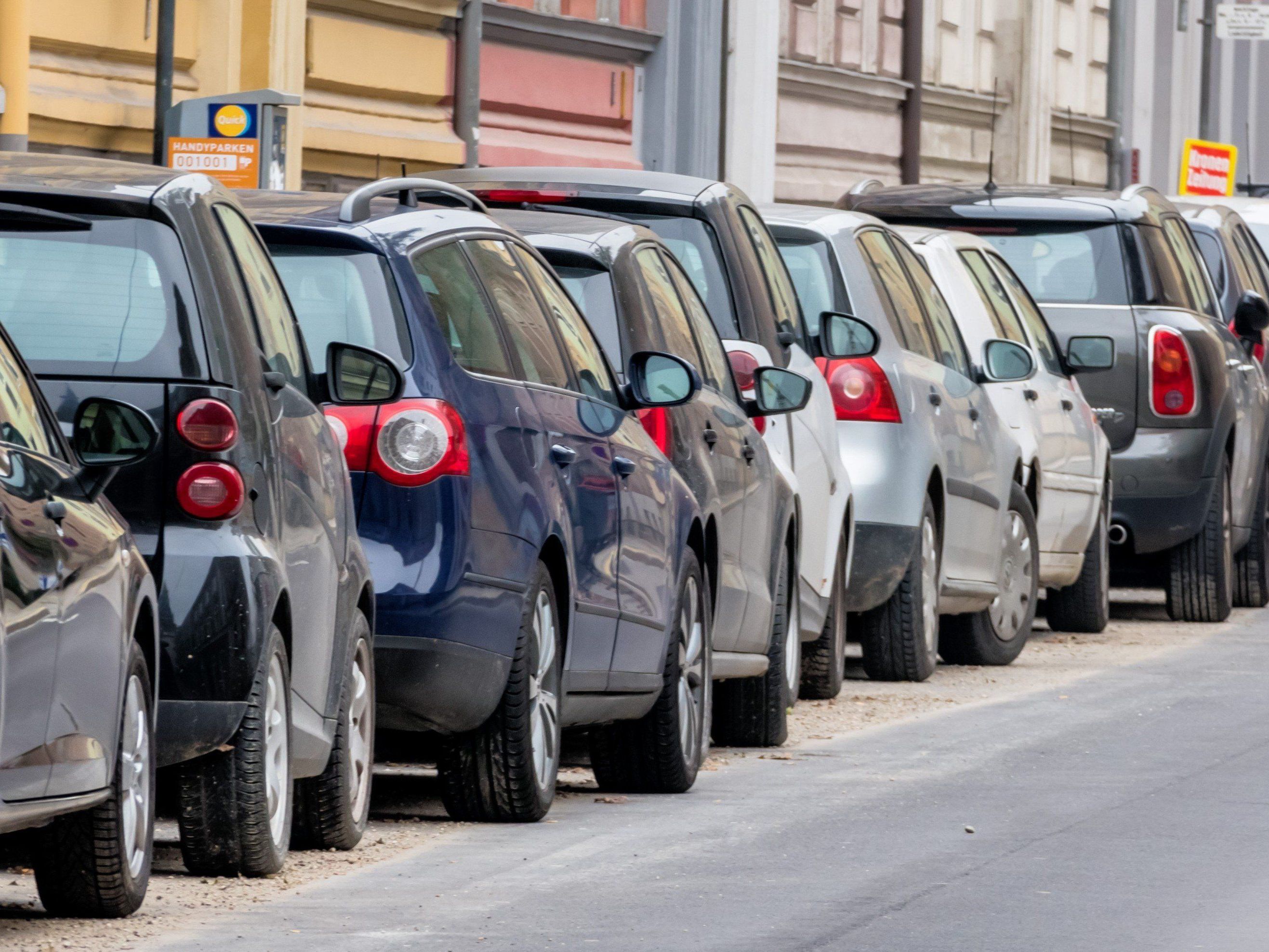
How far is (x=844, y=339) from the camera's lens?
1203 cm

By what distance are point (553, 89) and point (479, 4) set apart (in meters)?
1.78

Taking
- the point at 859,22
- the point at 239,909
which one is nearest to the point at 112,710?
the point at 239,909

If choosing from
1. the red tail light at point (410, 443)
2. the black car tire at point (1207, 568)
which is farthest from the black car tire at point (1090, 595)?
the red tail light at point (410, 443)

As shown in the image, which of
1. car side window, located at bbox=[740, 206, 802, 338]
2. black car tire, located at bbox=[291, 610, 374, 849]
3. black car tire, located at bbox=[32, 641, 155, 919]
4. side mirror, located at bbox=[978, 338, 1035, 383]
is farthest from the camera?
side mirror, located at bbox=[978, 338, 1035, 383]

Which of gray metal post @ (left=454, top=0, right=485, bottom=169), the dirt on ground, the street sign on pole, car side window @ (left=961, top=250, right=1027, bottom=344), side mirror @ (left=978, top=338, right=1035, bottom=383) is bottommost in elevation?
the dirt on ground

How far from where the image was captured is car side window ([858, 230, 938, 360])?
12453 millimetres

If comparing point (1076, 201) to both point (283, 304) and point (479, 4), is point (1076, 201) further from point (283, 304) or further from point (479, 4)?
point (283, 304)

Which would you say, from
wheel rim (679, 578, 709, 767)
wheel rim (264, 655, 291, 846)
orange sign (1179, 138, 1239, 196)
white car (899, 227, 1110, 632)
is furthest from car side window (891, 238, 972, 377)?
orange sign (1179, 138, 1239, 196)

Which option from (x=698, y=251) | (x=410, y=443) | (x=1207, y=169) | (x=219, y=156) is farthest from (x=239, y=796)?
(x=1207, y=169)

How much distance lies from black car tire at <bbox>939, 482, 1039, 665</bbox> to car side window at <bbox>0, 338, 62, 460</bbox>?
7984mm

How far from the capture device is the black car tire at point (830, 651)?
11.8m

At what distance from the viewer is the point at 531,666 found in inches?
313

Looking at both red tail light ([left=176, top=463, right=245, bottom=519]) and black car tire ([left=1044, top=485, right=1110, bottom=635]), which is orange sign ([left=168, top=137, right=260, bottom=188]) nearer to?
black car tire ([left=1044, top=485, right=1110, bottom=635])

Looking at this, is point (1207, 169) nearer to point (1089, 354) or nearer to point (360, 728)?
point (1089, 354)
